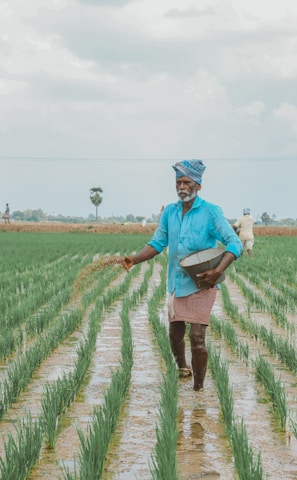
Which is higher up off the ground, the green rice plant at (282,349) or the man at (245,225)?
the man at (245,225)

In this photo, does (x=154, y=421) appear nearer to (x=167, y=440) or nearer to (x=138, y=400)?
(x=138, y=400)

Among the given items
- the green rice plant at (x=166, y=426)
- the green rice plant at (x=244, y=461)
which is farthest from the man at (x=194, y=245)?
the green rice plant at (x=244, y=461)

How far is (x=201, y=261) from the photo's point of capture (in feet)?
14.4

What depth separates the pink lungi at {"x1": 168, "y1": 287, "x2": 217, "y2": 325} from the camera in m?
4.51

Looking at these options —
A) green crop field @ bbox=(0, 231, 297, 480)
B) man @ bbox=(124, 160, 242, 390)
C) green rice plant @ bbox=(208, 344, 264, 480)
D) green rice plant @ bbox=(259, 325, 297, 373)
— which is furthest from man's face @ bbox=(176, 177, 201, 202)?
green rice plant @ bbox=(259, 325, 297, 373)

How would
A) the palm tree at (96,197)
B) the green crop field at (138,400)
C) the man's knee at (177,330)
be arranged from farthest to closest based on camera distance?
the palm tree at (96,197) < the man's knee at (177,330) < the green crop field at (138,400)

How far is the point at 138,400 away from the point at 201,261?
888 millimetres

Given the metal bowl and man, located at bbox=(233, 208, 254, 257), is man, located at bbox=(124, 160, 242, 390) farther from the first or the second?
man, located at bbox=(233, 208, 254, 257)

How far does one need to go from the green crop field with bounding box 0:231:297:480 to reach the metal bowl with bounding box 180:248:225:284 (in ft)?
1.97

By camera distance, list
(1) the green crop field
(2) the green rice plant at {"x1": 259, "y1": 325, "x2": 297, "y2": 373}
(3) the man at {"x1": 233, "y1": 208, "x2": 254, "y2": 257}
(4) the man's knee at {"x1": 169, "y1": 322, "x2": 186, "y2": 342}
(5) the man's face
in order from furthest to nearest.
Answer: (3) the man at {"x1": 233, "y1": 208, "x2": 254, "y2": 257} → (2) the green rice plant at {"x1": 259, "y1": 325, "x2": 297, "y2": 373} → (4) the man's knee at {"x1": 169, "y1": 322, "x2": 186, "y2": 342} → (5) the man's face → (1) the green crop field

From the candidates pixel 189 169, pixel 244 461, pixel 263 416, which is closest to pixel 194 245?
pixel 189 169

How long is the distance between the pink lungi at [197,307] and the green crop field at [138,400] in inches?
13.6

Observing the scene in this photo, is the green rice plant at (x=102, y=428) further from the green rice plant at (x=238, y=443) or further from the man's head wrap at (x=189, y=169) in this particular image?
the man's head wrap at (x=189, y=169)

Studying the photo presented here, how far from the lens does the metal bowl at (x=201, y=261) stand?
14.4ft
